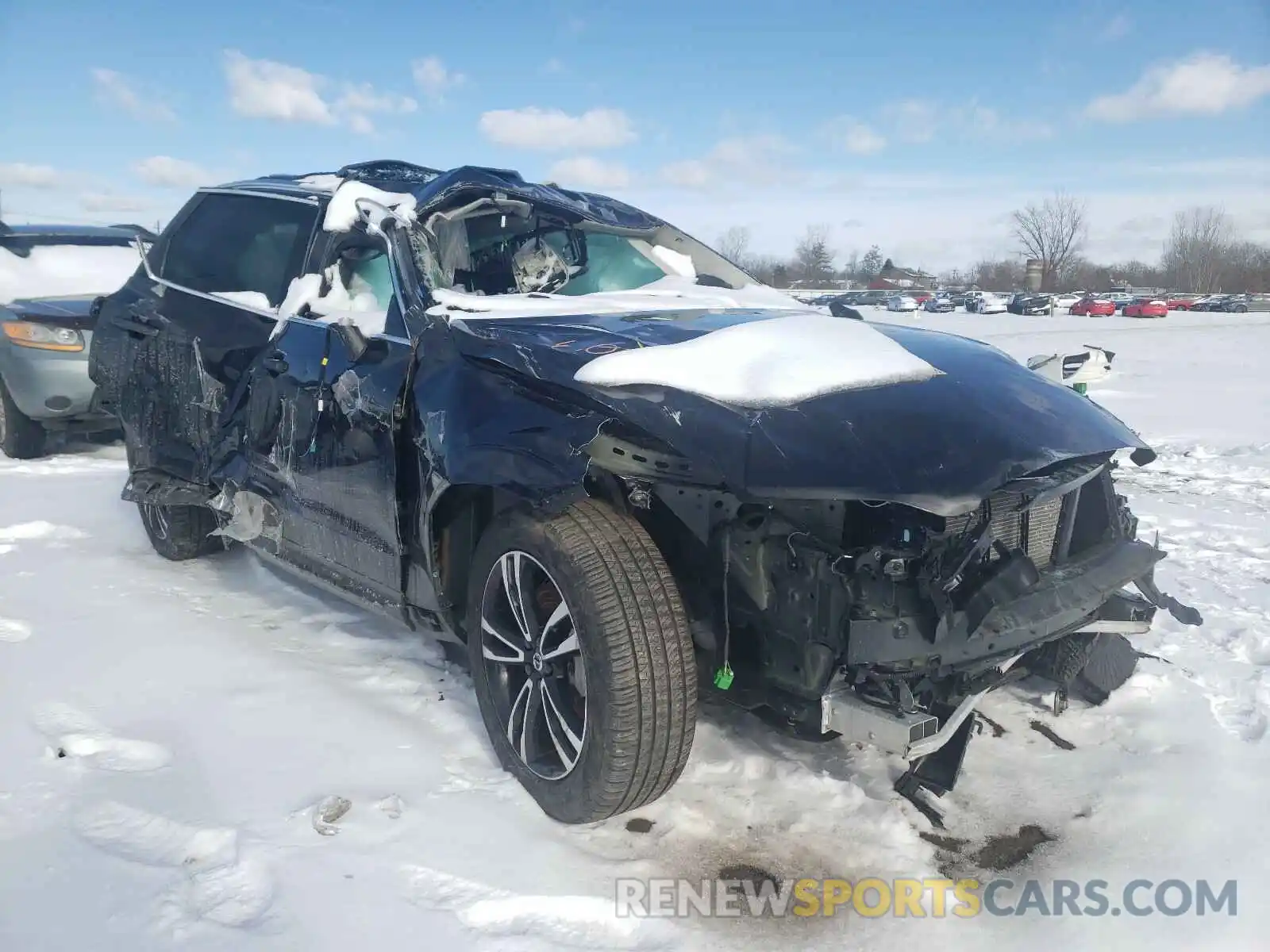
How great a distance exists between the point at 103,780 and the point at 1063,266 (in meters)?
88.6

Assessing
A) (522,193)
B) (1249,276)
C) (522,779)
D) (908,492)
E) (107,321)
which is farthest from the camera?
(1249,276)

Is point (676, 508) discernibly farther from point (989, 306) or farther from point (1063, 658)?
point (989, 306)

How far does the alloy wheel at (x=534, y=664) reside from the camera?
2635 millimetres

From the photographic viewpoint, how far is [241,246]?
174 inches

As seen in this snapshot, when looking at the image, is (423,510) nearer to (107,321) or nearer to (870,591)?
(870,591)

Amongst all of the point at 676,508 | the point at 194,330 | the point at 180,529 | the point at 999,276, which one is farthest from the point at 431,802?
the point at 999,276

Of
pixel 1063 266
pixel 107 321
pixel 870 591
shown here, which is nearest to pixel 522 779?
pixel 870 591

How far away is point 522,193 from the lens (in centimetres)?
380

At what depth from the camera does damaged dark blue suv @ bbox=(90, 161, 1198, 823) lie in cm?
239

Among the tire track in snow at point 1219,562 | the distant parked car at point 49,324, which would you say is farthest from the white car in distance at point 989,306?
the distant parked car at point 49,324

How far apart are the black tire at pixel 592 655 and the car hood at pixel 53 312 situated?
6.02 m

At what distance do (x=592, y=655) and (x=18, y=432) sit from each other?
7.03 meters

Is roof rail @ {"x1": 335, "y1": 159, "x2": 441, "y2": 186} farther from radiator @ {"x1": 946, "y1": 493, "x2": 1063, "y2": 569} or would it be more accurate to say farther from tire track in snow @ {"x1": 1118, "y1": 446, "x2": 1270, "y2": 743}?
tire track in snow @ {"x1": 1118, "y1": 446, "x2": 1270, "y2": 743}

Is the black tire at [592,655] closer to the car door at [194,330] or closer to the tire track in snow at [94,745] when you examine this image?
the tire track in snow at [94,745]
